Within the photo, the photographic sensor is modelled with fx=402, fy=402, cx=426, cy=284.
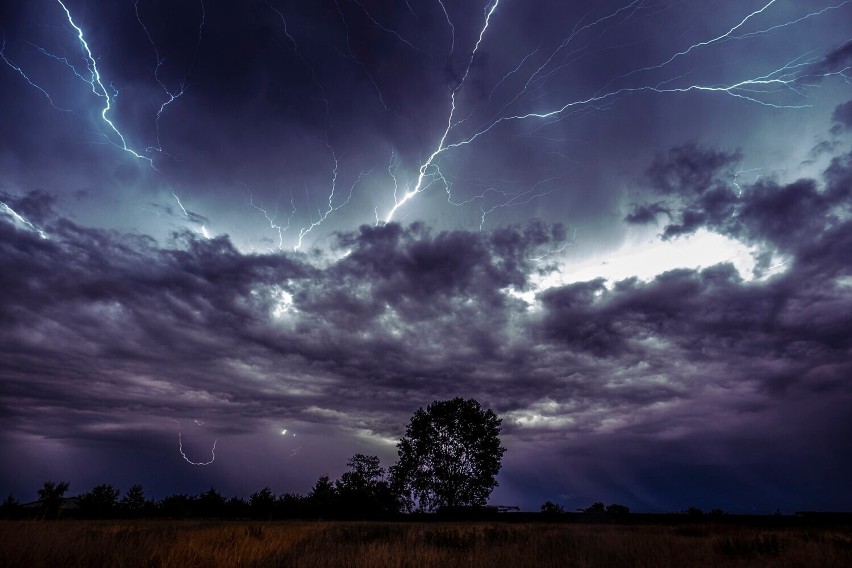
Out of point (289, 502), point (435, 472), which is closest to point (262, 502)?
point (289, 502)

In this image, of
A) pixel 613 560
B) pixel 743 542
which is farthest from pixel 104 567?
pixel 743 542

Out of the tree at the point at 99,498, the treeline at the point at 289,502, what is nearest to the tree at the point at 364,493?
the treeline at the point at 289,502

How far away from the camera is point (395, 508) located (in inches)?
1563

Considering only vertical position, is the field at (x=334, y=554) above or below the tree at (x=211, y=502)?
above

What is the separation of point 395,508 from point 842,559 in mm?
37614

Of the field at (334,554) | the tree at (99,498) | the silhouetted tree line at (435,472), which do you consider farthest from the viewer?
the tree at (99,498)

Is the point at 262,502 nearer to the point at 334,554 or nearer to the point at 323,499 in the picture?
the point at 323,499

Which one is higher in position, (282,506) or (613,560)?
(613,560)

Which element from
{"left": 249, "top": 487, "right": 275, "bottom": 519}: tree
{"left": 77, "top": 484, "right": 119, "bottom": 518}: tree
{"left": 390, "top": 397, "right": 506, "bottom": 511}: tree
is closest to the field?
{"left": 390, "top": 397, "right": 506, "bottom": 511}: tree

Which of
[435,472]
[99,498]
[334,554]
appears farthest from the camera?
[99,498]

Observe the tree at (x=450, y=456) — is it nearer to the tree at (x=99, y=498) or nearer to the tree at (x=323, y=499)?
the tree at (x=323, y=499)

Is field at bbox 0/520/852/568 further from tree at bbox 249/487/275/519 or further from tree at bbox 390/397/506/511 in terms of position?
tree at bbox 249/487/275/519

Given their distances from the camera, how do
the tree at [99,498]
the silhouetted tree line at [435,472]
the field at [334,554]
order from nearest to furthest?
the field at [334,554] → the silhouetted tree line at [435,472] → the tree at [99,498]

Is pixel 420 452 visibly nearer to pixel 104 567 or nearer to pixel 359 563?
pixel 359 563
